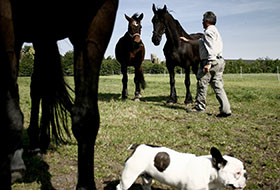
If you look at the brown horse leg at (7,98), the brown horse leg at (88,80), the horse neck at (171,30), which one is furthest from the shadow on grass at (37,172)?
the horse neck at (171,30)

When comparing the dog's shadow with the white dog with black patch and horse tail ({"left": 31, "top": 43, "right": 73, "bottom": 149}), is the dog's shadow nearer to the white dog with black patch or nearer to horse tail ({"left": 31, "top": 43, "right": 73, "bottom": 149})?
the white dog with black patch

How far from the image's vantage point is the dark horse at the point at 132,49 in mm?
9859

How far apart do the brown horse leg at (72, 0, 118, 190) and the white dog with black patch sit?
47cm

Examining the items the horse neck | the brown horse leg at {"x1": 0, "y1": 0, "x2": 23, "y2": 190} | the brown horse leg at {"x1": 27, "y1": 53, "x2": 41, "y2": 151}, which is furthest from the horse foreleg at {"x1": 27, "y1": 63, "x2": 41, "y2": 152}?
the horse neck

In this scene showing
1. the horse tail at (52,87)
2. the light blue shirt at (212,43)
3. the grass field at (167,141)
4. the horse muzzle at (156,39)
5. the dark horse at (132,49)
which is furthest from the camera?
the dark horse at (132,49)

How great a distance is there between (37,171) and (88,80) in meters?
1.74

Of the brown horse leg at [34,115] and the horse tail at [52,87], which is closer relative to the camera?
the horse tail at [52,87]

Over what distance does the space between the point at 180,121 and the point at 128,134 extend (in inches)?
69.8

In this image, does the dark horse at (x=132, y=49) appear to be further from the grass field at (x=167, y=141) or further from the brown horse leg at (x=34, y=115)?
the brown horse leg at (x=34, y=115)

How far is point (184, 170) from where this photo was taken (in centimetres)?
244

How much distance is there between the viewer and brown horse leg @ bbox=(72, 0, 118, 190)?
7.00 ft

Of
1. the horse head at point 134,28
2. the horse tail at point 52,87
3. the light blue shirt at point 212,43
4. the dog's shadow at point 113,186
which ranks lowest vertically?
the dog's shadow at point 113,186

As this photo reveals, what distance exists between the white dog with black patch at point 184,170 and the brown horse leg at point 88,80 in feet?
1.54

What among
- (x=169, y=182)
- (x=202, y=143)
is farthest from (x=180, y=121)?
(x=169, y=182)
